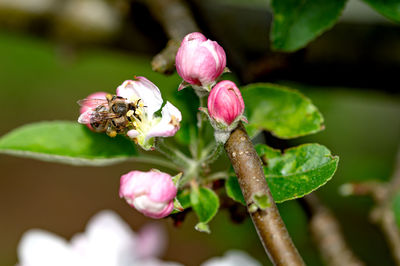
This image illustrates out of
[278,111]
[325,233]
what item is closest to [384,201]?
[325,233]

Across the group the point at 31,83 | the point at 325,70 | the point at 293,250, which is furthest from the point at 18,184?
the point at 293,250

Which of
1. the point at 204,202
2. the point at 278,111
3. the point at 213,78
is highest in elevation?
the point at 278,111

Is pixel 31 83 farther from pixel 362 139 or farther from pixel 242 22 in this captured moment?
pixel 242 22

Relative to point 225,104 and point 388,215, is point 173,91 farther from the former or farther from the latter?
point 388,215

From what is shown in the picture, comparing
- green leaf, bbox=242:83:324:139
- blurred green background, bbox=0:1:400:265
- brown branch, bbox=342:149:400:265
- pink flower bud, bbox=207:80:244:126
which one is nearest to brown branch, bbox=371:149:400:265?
brown branch, bbox=342:149:400:265

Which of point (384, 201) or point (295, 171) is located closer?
point (295, 171)

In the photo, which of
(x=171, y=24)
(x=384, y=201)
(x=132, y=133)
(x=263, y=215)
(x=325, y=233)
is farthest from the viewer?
(x=384, y=201)
